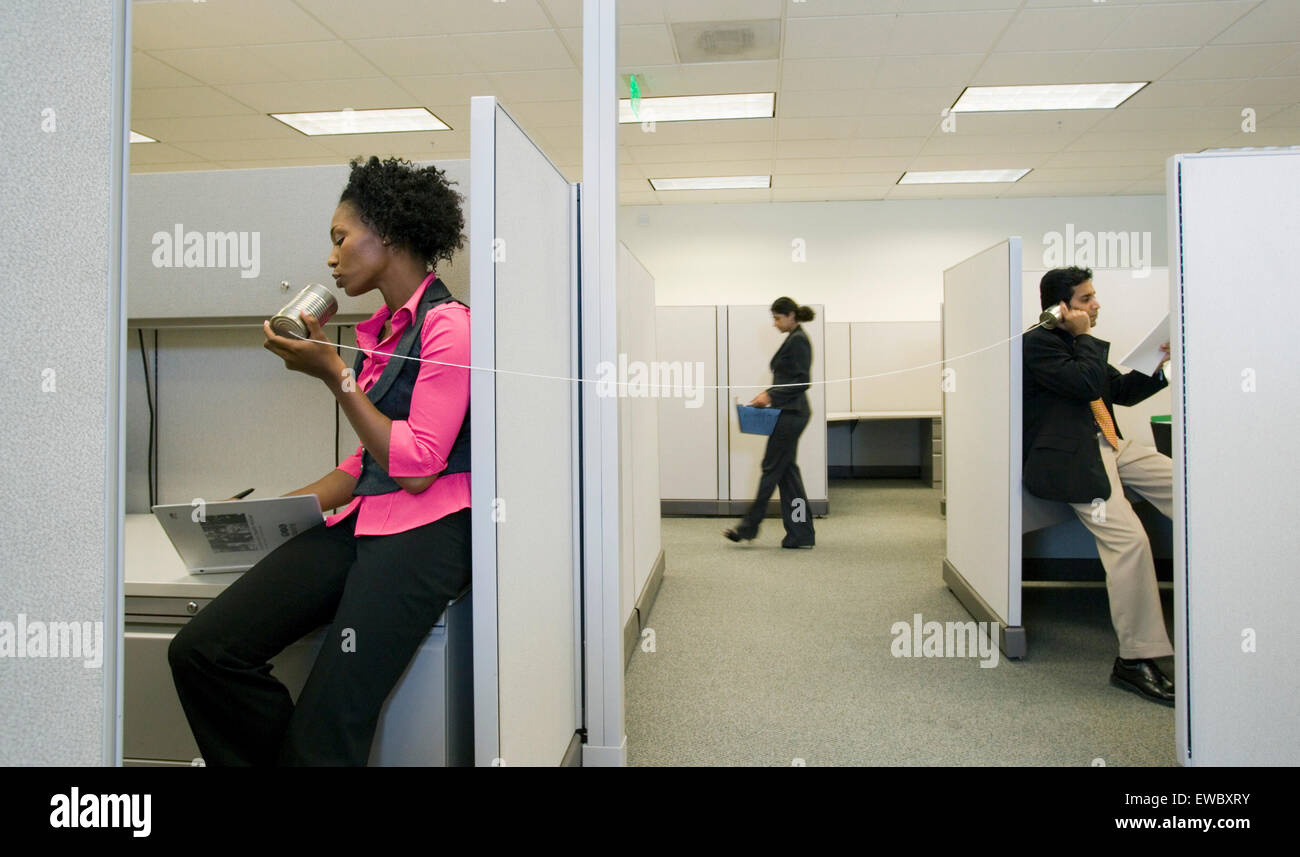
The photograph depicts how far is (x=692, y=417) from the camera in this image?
4328 mm

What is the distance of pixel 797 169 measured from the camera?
536 cm

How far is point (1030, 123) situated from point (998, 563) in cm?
327

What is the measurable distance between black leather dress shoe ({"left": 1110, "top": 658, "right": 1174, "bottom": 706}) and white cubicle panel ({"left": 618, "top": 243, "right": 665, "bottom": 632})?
1289 millimetres

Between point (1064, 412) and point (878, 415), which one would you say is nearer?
point (1064, 412)

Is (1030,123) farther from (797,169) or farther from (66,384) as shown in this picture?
(66,384)

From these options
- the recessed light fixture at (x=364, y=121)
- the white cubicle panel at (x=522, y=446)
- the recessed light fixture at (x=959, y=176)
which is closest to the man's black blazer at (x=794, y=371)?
the white cubicle panel at (x=522, y=446)

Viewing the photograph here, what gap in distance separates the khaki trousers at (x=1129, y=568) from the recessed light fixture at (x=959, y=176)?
12.9 feet

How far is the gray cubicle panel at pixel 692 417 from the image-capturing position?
14.2 feet

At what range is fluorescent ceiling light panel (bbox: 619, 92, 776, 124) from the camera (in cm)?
410

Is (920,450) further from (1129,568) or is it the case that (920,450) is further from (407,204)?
(407,204)

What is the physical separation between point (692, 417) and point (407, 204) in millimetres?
3194

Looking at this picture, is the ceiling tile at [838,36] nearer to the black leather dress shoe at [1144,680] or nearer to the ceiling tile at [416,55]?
the ceiling tile at [416,55]

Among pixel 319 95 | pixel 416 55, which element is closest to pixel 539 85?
pixel 416 55
